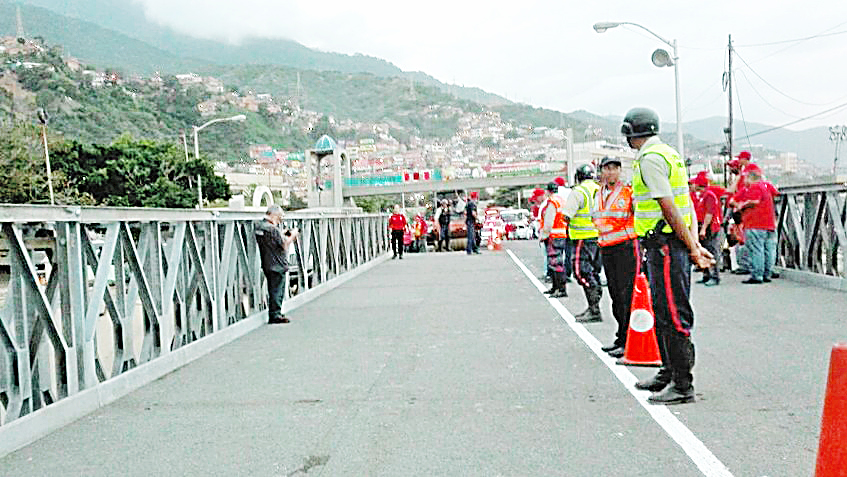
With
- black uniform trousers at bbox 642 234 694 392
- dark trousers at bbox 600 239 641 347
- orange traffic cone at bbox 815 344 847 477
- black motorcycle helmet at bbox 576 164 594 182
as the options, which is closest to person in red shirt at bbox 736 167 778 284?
black motorcycle helmet at bbox 576 164 594 182

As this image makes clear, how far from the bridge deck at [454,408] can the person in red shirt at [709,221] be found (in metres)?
2.98

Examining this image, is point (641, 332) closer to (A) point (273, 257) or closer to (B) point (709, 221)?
(A) point (273, 257)

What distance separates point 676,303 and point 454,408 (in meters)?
1.70

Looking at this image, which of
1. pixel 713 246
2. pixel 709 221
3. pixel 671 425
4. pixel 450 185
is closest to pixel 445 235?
pixel 713 246

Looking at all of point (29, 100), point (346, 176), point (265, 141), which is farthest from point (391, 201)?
point (29, 100)

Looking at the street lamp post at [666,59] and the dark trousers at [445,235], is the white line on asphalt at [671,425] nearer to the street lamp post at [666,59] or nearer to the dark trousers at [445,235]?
the street lamp post at [666,59]

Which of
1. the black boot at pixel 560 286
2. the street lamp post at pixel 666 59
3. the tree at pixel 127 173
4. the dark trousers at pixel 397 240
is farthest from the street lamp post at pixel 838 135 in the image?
the black boot at pixel 560 286

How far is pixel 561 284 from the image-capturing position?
44.5 ft

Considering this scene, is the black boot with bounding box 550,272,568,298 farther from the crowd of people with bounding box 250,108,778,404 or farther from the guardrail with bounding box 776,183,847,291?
the guardrail with bounding box 776,183,847,291

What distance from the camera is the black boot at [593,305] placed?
410 inches

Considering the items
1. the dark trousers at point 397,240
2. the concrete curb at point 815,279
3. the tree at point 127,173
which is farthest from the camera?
the tree at point 127,173

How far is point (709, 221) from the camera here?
45.1 ft

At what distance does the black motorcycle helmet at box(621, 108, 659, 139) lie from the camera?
6539 millimetres

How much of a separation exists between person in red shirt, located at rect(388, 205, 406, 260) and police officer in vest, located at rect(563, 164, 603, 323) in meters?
17.4
